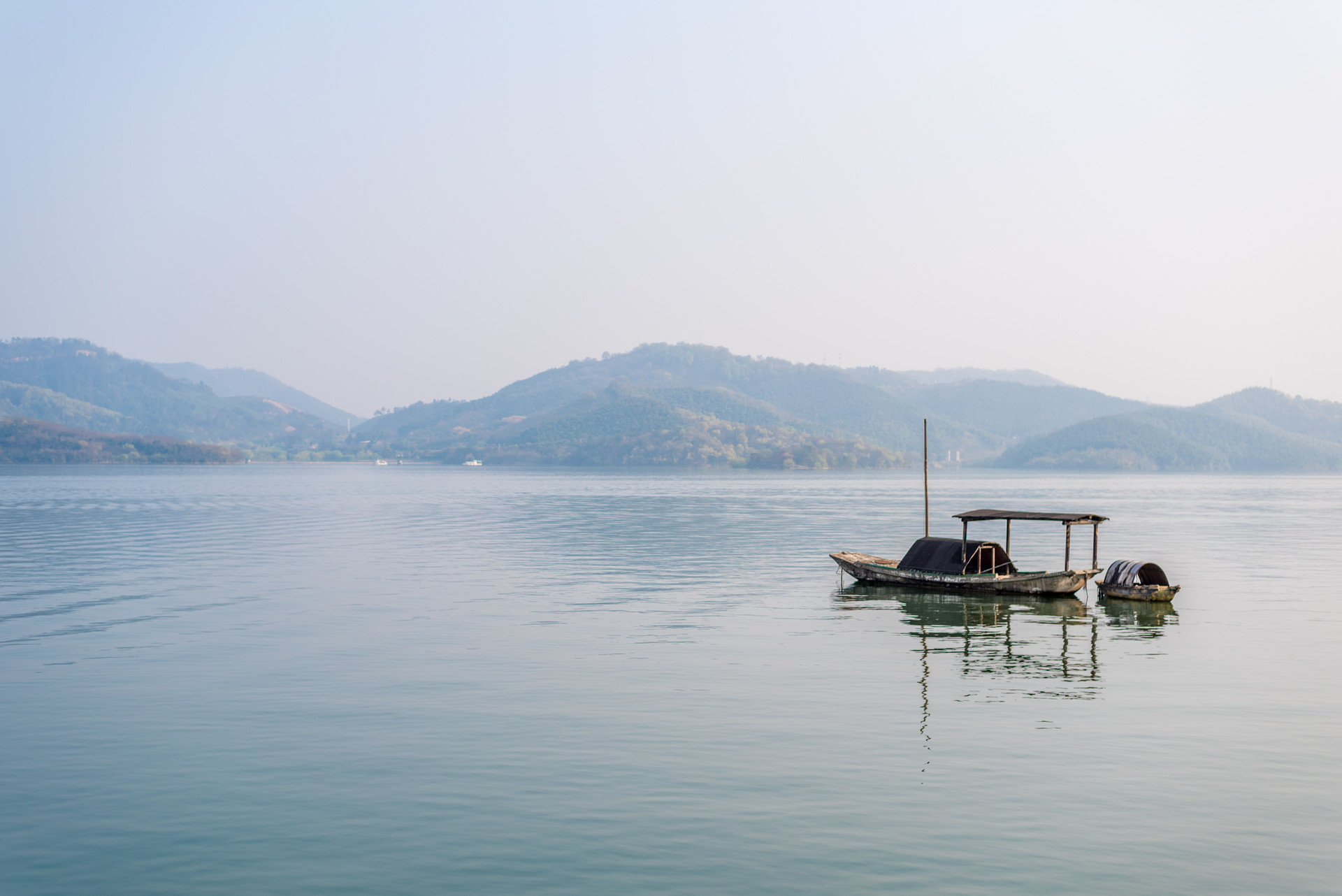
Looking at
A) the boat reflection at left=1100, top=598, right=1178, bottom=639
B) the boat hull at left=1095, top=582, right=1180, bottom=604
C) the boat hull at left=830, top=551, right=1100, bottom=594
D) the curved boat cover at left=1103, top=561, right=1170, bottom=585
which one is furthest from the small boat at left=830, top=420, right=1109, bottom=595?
the boat reflection at left=1100, top=598, right=1178, bottom=639

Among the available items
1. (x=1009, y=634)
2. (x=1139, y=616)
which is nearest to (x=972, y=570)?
(x=1139, y=616)

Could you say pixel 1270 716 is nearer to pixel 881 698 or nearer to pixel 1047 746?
pixel 1047 746

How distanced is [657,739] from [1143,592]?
35.9 metres

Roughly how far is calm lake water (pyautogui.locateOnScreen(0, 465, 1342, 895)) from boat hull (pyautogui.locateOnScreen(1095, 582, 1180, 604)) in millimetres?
1219

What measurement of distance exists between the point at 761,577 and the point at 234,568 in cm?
3344

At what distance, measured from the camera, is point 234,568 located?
215ft

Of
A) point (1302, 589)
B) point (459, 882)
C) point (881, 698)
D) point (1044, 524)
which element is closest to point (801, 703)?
point (881, 698)

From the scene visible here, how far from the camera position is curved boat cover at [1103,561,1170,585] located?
2056 inches

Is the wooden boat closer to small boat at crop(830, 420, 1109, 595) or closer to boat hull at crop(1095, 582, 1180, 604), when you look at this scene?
small boat at crop(830, 420, 1109, 595)

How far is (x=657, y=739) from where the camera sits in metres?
24.7

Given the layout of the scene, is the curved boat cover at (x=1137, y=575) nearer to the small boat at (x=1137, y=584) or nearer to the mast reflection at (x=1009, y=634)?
the small boat at (x=1137, y=584)

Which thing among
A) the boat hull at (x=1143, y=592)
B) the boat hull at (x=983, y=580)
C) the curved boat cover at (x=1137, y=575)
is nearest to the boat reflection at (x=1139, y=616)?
the boat hull at (x=1143, y=592)

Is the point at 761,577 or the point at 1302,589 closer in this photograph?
the point at 1302,589

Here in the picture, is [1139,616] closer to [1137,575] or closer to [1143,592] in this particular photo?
[1143,592]
